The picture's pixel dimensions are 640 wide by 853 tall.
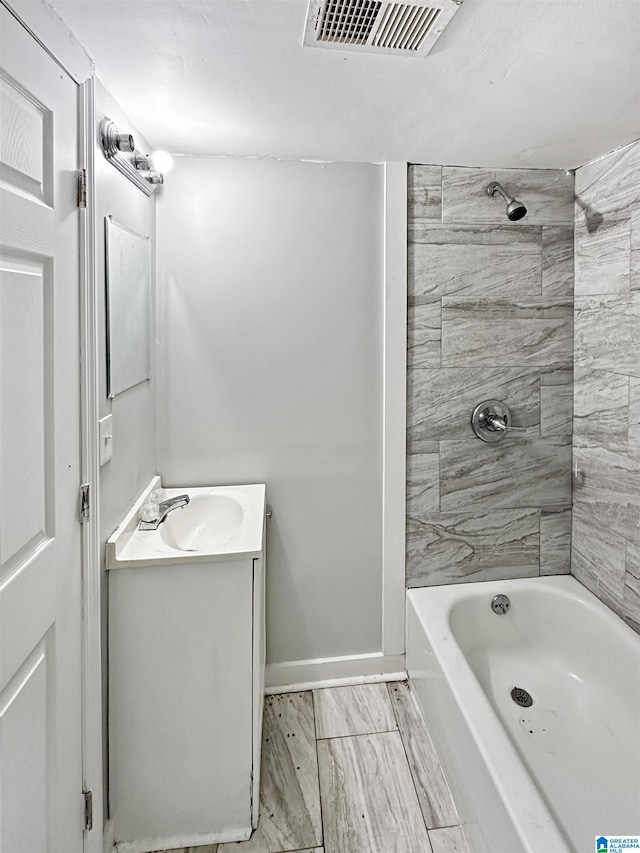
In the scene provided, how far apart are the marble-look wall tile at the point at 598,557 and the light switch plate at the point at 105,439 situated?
1.93 m

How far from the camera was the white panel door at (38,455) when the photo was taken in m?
1.01

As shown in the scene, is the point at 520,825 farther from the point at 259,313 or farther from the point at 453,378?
the point at 259,313

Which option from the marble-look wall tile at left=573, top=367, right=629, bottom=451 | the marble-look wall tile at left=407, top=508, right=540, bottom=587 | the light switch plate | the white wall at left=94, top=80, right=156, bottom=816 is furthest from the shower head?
the light switch plate

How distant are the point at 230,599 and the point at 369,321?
4.12ft

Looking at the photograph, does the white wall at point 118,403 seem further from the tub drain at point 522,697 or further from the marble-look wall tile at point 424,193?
the tub drain at point 522,697

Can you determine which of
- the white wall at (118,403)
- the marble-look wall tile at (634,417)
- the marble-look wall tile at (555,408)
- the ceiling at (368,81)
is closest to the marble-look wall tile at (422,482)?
the marble-look wall tile at (555,408)

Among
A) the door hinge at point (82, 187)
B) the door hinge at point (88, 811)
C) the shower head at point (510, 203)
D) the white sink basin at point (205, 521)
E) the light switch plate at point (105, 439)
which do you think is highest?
the shower head at point (510, 203)

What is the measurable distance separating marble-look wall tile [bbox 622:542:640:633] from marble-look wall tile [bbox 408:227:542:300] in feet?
3.72

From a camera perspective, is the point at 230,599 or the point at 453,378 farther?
the point at 453,378

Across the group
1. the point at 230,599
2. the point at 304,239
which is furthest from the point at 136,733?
the point at 304,239

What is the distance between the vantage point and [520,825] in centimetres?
128

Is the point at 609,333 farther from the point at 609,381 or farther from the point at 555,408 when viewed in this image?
the point at 555,408

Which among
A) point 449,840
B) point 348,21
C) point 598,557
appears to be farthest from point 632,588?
point 348,21

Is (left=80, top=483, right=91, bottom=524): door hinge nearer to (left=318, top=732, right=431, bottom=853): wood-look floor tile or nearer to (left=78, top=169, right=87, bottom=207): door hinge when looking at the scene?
(left=78, top=169, right=87, bottom=207): door hinge
